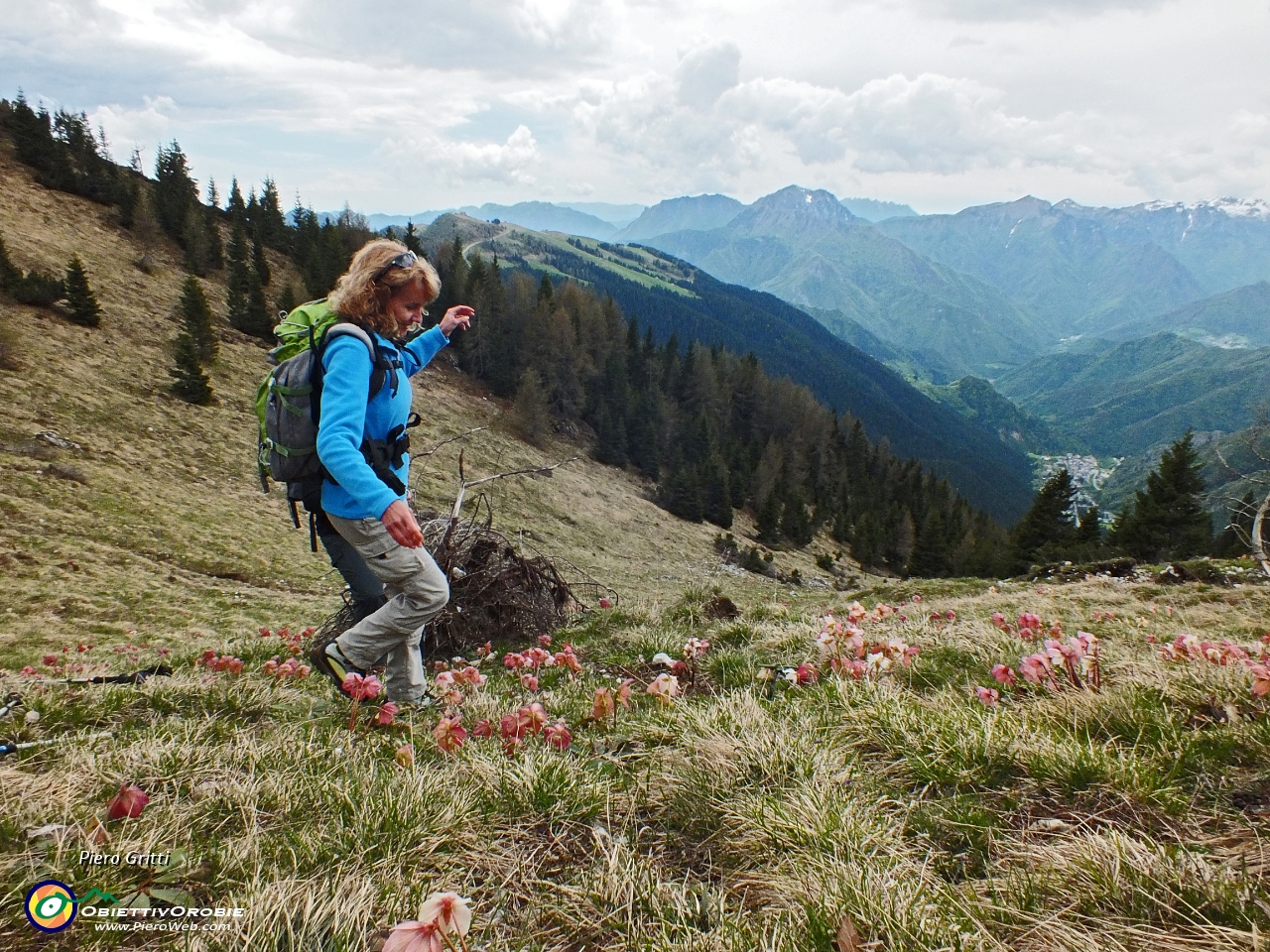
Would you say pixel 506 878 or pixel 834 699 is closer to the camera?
pixel 506 878

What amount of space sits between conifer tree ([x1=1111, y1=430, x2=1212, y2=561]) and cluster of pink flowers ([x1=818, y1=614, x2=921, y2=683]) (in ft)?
130

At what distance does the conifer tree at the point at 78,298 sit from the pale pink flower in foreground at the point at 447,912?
38.9 meters

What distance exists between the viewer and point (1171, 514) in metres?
34.5

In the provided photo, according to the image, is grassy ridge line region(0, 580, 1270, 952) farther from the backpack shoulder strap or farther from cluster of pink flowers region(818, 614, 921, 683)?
the backpack shoulder strap

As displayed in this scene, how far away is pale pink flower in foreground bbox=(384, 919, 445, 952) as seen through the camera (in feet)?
4.42

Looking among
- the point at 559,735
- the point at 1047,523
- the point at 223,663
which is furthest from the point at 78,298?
the point at 1047,523

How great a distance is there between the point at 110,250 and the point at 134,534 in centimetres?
3777

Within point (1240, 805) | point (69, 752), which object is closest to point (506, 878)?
point (69, 752)

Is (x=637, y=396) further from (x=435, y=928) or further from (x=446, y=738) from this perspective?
(x=435, y=928)

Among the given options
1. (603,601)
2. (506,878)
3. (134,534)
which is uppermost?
(506,878)

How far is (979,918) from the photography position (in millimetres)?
1695

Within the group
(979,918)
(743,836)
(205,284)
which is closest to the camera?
(979,918)

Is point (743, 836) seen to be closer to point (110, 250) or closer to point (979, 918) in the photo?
point (979, 918)

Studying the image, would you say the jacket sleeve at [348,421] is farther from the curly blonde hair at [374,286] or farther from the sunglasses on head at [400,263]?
the sunglasses on head at [400,263]
